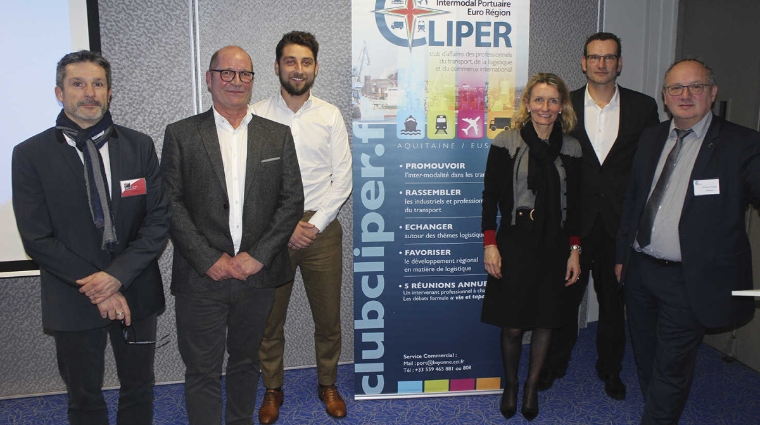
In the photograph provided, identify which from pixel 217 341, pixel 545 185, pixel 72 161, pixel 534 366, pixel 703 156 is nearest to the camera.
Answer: pixel 72 161

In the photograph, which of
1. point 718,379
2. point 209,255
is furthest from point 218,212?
point 718,379

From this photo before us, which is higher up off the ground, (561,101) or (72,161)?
(561,101)

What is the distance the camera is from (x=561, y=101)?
2.48m

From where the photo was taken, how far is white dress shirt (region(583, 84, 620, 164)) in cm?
277

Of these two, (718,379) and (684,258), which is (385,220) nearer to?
(684,258)

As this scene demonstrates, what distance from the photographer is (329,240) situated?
269 centimetres

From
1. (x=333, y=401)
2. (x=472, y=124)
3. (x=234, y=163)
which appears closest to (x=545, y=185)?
(x=472, y=124)

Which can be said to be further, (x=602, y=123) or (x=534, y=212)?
(x=602, y=123)

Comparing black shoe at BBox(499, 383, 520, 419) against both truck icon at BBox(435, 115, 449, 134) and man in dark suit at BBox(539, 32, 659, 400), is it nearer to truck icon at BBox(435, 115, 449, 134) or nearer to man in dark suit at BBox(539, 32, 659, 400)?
man in dark suit at BBox(539, 32, 659, 400)

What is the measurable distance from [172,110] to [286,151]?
1.01 meters

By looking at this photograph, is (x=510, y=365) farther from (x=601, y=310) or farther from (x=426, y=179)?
(x=426, y=179)

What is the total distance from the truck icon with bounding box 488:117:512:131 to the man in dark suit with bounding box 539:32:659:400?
338 millimetres

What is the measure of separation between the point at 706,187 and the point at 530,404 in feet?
4.23

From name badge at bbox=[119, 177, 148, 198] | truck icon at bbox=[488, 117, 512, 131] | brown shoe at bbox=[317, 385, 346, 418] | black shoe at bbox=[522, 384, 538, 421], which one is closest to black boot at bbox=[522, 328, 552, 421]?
black shoe at bbox=[522, 384, 538, 421]
